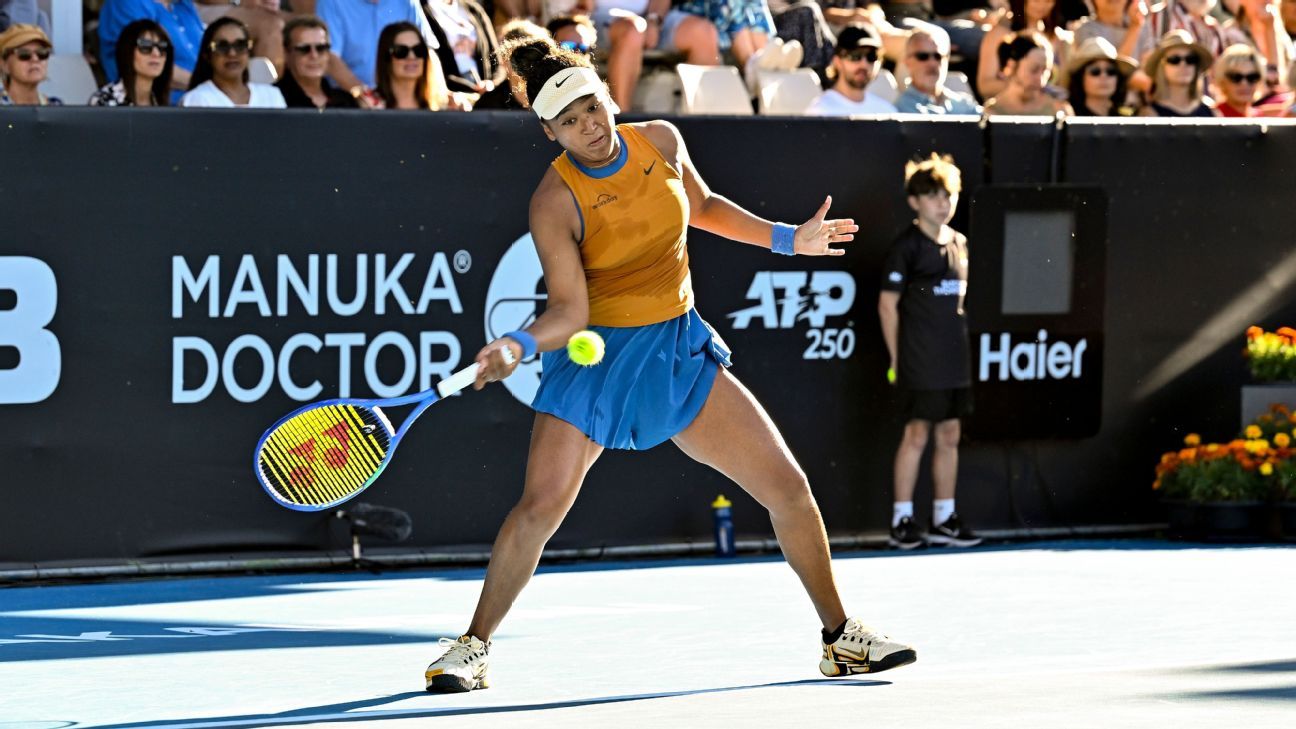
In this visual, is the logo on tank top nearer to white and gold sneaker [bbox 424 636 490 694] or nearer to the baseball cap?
the baseball cap

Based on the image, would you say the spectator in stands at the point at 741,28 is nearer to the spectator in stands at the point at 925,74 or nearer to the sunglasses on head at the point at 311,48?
the spectator in stands at the point at 925,74

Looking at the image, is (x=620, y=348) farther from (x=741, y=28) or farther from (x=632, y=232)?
(x=741, y=28)

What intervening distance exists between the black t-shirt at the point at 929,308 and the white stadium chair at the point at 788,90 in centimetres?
197

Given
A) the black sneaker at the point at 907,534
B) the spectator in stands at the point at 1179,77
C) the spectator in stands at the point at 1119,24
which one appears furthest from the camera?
the spectator in stands at the point at 1119,24

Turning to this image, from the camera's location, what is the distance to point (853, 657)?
19.4 feet

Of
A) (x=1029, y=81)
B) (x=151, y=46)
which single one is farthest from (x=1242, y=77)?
(x=151, y=46)

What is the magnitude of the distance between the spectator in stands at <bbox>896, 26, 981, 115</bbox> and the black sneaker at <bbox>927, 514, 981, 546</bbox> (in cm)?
246

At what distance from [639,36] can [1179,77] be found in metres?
2.91

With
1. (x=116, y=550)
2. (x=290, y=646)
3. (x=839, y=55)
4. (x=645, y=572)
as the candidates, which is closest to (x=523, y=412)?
(x=645, y=572)

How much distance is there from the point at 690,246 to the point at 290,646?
3005 mm

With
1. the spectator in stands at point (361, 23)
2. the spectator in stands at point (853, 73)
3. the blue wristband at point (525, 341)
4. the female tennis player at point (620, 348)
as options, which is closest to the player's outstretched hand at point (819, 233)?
the female tennis player at point (620, 348)

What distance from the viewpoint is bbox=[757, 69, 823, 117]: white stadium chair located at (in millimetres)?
11117

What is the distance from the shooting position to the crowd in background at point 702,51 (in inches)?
360

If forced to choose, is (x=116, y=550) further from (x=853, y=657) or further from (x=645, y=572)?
(x=853, y=657)
